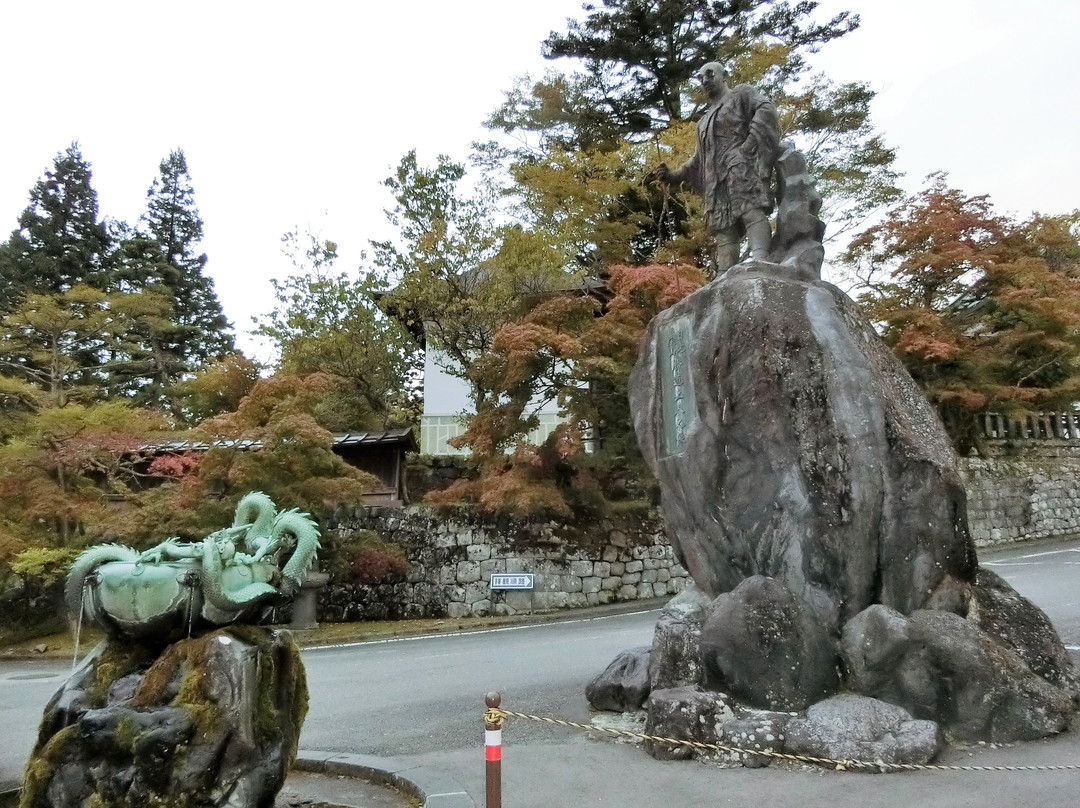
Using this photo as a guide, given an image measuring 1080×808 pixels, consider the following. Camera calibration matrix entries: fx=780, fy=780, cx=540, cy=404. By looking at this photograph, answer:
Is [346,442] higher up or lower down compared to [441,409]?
lower down

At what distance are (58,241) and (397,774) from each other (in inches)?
1105

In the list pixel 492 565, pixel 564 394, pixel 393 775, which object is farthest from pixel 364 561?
pixel 393 775

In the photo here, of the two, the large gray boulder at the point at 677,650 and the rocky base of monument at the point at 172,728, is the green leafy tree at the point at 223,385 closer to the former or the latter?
the large gray boulder at the point at 677,650

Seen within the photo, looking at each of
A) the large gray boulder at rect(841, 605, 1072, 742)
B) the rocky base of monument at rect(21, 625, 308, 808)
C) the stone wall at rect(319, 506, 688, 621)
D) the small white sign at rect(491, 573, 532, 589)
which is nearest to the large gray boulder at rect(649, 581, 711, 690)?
the large gray boulder at rect(841, 605, 1072, 742)

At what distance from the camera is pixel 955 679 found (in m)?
5.47

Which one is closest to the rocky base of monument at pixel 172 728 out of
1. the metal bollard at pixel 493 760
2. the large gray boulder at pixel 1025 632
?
the metal bollard at pixel 493 760

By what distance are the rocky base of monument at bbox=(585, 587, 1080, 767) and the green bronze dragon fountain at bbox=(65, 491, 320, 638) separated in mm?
2994

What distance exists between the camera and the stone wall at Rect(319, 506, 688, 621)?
1595cm

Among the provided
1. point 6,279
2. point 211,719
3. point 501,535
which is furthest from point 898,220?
point 6,279

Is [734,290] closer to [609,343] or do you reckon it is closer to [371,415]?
[609,343]

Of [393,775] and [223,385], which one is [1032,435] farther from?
[393,775]

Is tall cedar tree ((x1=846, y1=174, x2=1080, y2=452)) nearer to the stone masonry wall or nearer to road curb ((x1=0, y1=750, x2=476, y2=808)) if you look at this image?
the stone masonry wall

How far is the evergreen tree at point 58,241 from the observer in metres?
26.0

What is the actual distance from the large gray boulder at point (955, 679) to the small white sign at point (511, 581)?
10.6 meters
